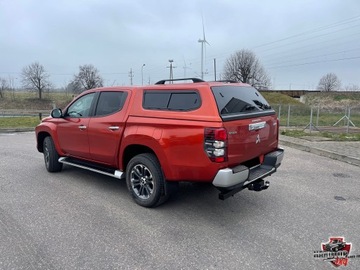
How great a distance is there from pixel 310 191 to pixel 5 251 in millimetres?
4689

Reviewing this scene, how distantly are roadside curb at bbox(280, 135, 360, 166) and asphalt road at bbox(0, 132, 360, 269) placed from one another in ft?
5.69

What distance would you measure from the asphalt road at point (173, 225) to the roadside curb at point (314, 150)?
5.69 ft

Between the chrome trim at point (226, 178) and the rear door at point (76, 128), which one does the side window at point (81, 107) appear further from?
the chrome trim at point (226, 178)

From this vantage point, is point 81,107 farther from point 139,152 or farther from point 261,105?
point 261,105

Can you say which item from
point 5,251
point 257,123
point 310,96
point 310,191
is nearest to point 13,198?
point 5,251

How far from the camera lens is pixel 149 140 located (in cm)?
396

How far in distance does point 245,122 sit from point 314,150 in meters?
5.95

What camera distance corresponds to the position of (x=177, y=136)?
11.9 ft

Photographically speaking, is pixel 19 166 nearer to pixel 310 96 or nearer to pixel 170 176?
pixel 170 176

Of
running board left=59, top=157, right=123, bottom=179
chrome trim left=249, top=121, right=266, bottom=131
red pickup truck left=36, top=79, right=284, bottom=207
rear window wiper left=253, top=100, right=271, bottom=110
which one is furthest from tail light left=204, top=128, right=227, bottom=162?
running board left=59, top=157, right=123, bottom=179

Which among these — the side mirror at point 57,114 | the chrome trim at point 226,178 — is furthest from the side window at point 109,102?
the chrome trim at point 226,178

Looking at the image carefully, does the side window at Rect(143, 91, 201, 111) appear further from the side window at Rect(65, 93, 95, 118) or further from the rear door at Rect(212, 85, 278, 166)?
the side window at Rect(65, 93, 95, 118)

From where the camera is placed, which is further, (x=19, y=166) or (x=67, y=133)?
(x=19, y=166)

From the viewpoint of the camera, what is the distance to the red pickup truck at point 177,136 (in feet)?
11.3
